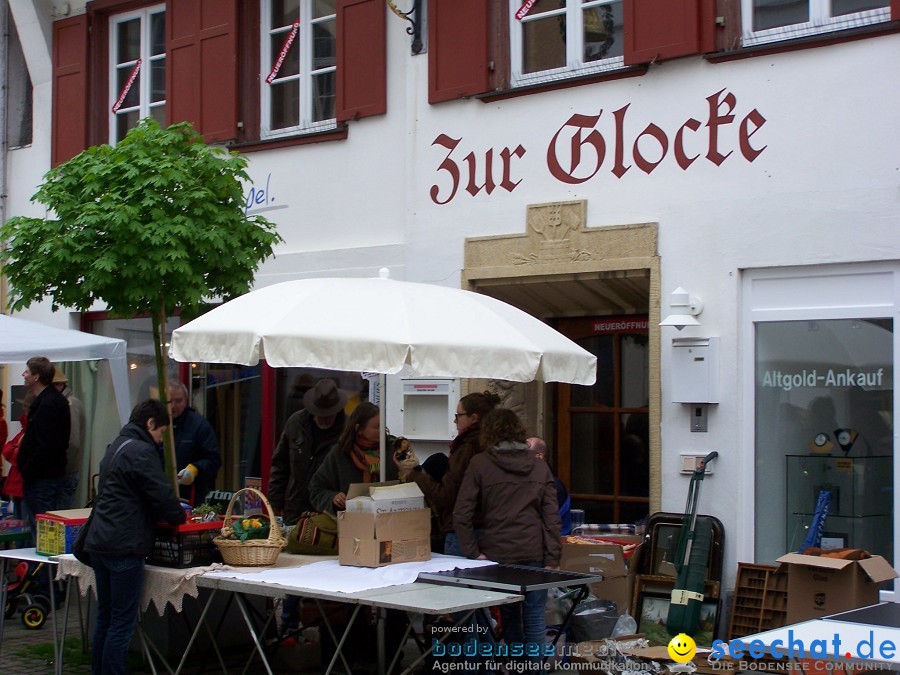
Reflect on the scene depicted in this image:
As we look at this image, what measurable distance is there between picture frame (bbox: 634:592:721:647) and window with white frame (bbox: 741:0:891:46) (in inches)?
152

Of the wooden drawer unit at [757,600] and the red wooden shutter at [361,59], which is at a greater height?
the red wooden shutter at [361,59]

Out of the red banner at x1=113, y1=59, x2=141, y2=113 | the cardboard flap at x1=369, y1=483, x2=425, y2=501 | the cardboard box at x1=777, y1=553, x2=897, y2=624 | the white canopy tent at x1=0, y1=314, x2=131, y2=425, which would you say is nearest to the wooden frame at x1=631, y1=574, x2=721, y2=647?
the cardboard box at x1=777, y1=553, x2=897, y2=624

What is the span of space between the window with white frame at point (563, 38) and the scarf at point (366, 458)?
3.47 metres

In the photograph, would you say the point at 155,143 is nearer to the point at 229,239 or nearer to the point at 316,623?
the point at 229,239

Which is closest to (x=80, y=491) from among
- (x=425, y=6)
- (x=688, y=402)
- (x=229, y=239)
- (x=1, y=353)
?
(x=1, y=353)

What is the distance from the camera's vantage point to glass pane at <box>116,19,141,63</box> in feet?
41.9

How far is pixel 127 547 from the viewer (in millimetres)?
6461

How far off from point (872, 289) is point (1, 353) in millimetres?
6593

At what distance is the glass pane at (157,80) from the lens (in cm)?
1248

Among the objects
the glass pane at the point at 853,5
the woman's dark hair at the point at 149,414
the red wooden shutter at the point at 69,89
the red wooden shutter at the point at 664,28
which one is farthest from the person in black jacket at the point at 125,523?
the red wooden shutter at the point at 69,89

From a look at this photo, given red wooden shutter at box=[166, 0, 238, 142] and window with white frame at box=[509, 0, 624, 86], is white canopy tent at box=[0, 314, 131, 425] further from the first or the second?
window with white frame at box=[509, 0, 624, 86]

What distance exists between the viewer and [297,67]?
11.3 metres

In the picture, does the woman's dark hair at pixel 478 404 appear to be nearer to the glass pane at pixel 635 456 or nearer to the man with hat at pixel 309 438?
the man with hat at pixel 309 438

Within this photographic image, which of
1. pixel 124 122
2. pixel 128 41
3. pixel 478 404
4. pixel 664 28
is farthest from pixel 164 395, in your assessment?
pixel 128 41
